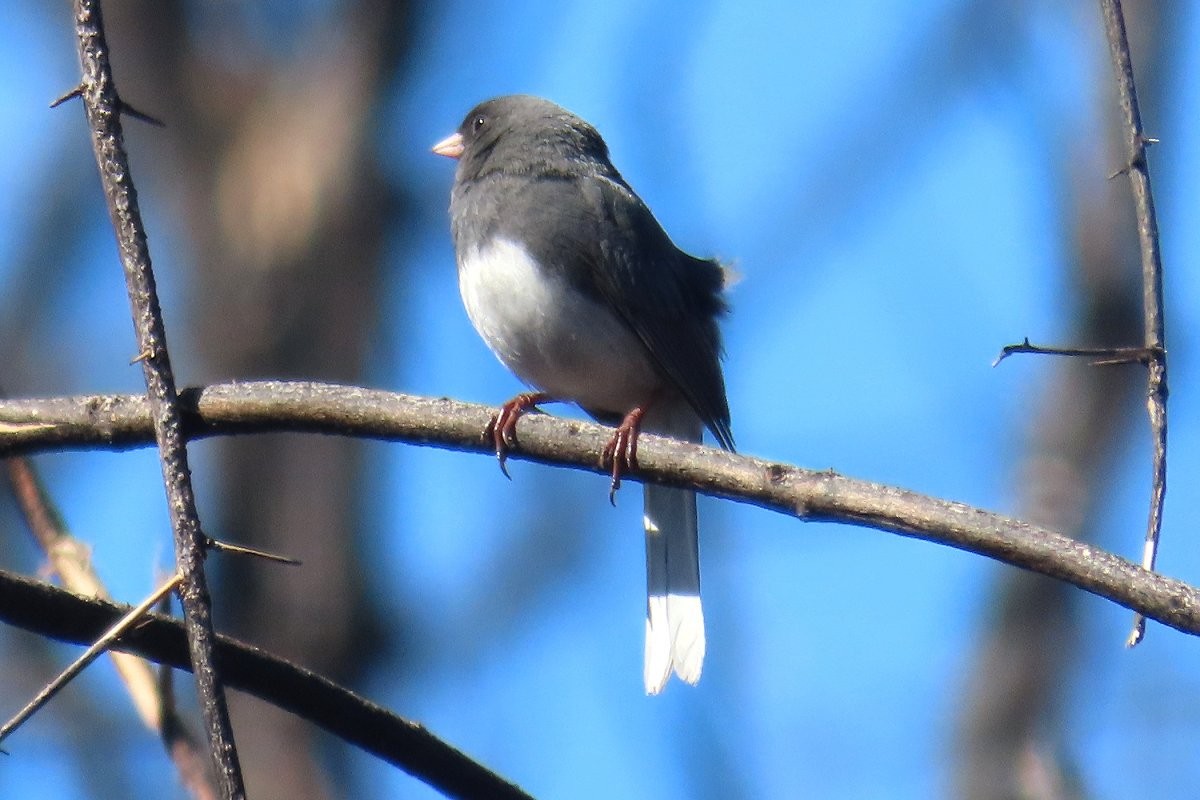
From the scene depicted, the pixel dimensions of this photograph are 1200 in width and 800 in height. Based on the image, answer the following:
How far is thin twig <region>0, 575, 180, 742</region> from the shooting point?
4.04 ft

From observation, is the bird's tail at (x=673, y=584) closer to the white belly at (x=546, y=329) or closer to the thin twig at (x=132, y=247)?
the white belly at (x=546, y=329)

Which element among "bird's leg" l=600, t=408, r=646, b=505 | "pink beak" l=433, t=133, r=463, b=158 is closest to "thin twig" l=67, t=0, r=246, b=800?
"bird's leg" l=600, t=408, r=646, b=505

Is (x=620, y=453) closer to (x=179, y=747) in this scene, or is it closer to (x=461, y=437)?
(x=461, y=437)

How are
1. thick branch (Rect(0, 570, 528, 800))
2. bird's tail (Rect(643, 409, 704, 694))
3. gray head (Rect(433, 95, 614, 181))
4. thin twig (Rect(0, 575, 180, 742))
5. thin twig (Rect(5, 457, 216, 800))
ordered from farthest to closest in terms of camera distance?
gray head (Rect(433, 95, 614, 181))
bird's tail (Rect(643, 409, 704, 694))
thin twig (Rect(5, 457, 216, 800))
thick branch (Rect(0, 570, 528, 800))
thin twig (Rect(0, 575, 180, 742))

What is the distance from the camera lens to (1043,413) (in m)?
6.16

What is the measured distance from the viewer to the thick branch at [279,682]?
1.53 m

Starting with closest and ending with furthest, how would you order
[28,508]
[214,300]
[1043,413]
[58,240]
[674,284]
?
[28,508]
[674,284]
[214,300]
[1043,413]
[58,240]

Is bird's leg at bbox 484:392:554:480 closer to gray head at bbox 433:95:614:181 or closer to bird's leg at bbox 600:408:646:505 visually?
bird's leg at bbox 600:408:646:505

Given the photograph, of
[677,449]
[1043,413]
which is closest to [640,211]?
[677,449]

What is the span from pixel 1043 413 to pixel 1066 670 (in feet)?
3.66

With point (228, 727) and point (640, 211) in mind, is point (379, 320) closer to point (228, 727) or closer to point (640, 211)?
point (640, 211)

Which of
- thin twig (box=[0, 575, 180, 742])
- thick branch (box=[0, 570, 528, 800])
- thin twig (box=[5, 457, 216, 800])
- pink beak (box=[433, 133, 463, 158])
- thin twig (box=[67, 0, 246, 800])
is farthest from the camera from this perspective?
pink beak (box=[433, 133, 463, 158])

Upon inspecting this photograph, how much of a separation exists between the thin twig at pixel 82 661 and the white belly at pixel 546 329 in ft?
6.71

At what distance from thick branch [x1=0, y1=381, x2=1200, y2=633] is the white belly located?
126 centimetres
